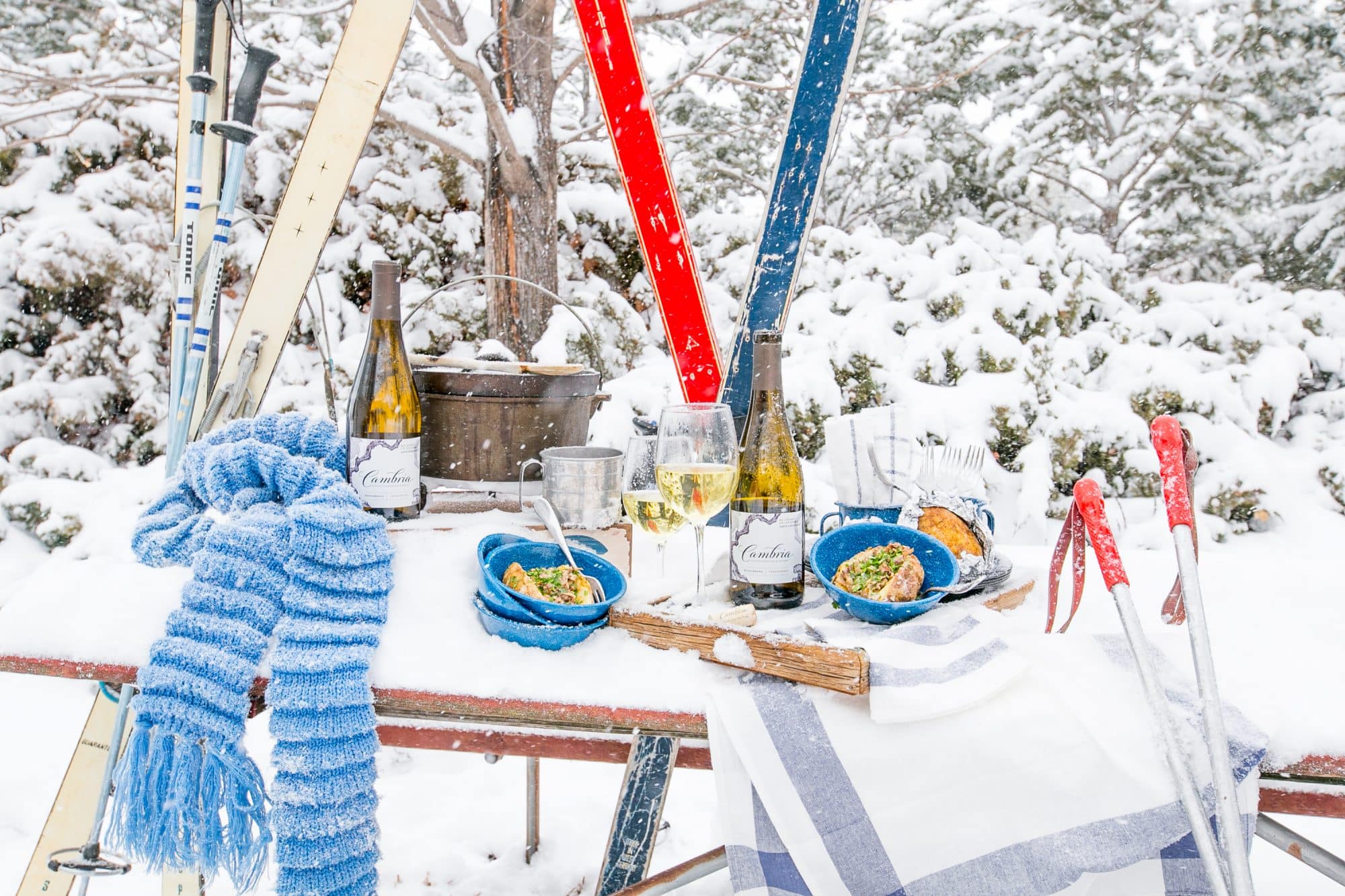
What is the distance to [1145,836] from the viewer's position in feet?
2.70

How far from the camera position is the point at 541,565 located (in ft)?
3.95

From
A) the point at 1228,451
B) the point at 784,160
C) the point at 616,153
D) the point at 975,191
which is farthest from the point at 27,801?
the point at 975,191

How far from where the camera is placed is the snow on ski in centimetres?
189

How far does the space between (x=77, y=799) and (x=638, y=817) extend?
1.00 m

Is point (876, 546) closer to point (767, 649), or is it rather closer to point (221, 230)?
point (767, 649)

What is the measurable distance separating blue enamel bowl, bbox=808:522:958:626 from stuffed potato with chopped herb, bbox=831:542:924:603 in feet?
0.05

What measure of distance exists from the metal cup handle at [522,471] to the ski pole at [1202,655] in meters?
0.86

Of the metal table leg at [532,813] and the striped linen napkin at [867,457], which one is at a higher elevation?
the striped linen napkin at [867,457]

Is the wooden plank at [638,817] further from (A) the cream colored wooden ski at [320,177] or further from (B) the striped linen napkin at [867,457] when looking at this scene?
(A) the cream colored wooden ski at [320,177]

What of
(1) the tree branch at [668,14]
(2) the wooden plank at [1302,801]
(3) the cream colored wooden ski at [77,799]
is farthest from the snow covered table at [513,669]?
(1) the tree branch at [668,14]

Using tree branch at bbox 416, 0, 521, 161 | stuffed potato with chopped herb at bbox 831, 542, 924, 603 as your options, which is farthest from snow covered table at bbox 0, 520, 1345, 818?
tree branch at bbox 416, 0, 521, 161

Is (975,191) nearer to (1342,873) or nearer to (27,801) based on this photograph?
(1342,873)

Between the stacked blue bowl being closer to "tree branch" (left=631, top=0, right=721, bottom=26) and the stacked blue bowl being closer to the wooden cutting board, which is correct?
the wooden cutting board

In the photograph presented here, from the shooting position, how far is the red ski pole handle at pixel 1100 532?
0.92 meters
